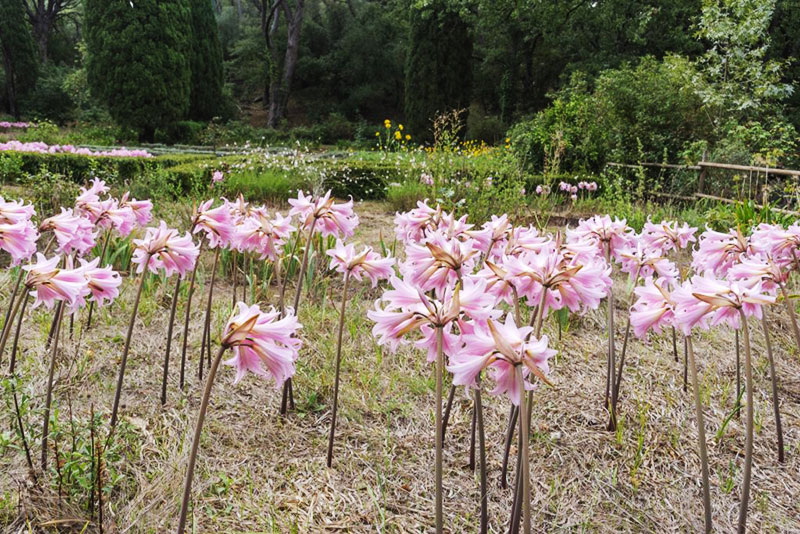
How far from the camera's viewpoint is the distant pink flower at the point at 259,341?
3.17 feet

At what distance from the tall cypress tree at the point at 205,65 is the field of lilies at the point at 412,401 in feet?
61.7

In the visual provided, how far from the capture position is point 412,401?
2.10 metres

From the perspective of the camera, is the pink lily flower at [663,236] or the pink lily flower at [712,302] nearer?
the pink lily flower at [712,302]

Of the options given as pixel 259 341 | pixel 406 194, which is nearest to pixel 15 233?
pixel 259 341

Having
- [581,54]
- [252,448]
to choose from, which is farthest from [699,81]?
[252,448]

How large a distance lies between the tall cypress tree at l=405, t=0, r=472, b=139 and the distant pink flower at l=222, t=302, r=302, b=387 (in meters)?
17.5

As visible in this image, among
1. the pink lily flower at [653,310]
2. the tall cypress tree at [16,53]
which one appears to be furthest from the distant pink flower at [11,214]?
the tall cypress tree at [16,53]

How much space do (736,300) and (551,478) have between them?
870 mm

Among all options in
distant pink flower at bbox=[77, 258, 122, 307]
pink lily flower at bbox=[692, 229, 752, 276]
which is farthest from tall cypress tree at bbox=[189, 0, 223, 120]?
pink lily flower at bbox=[692, 229, 752, 276]

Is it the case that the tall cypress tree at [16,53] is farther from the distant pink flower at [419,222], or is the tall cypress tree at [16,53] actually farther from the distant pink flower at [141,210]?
the distant pink flower at [419,222]

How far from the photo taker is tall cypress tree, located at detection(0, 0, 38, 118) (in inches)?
806

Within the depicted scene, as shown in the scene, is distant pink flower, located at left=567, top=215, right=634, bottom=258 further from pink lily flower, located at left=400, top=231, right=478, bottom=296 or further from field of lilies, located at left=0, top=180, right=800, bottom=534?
pink lily flower, located at left=400, top=231, right=478, bottom=296

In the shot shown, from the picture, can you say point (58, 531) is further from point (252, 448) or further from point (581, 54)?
point (581, 54)

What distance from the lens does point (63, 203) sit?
4.47m
